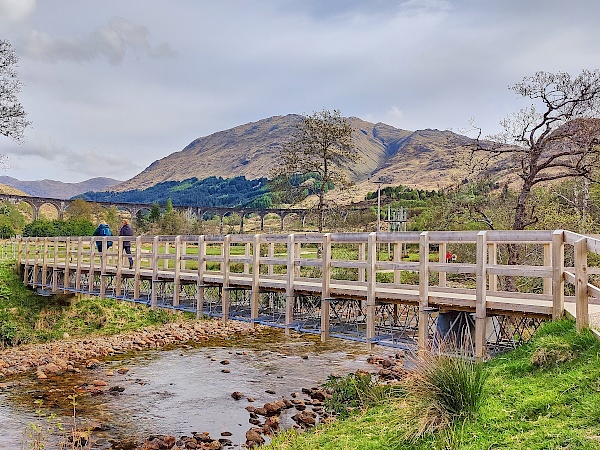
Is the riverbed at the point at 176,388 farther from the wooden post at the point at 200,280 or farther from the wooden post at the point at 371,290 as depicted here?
the wooden post at the point at 371,290

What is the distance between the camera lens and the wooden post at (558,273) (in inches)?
289

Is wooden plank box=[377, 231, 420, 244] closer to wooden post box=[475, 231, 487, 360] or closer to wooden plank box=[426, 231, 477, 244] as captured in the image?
wooden plank box=[426, 231, 477, 244]

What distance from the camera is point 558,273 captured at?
7348 millimetres

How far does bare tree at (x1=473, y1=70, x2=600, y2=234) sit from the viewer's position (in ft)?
57.7

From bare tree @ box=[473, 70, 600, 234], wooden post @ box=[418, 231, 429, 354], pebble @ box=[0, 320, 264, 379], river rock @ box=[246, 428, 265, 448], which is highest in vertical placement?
bare tree @ box=[473, 70, 600, 234]

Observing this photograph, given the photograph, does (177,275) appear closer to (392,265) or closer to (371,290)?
(371,290)

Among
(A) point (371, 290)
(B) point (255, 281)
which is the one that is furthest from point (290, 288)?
(A) point (371, 290)

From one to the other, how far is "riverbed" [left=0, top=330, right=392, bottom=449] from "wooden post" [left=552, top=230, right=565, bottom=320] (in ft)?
22.7

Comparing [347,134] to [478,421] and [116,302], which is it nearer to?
[116,302]

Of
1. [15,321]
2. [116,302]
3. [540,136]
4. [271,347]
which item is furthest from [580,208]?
[15,321]

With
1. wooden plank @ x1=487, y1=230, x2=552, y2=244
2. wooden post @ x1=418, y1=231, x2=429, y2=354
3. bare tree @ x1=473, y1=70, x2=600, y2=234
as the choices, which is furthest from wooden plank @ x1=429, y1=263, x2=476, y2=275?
bare tree @ x1=473, y1=70, x2=600, y2=234

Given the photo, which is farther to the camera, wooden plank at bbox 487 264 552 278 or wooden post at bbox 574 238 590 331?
wooden plank at bbox 487 264 552 278

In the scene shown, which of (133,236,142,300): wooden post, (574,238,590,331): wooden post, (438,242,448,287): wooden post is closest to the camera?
(574,238,590,331): wooden post

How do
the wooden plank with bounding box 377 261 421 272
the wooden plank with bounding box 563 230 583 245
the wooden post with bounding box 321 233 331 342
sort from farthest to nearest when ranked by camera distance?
the wooden post with bounding box 321 233 331 342, the wooden plank with bounding box 377 261 421 272, the wooden plank with bounding box 563 230 583 245
